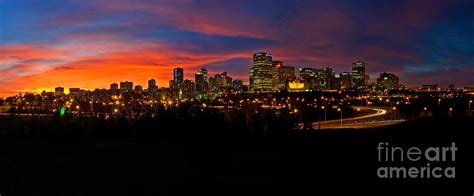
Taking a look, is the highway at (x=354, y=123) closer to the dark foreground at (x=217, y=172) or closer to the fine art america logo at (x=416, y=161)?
the dark foreground at (x=217, y=172)

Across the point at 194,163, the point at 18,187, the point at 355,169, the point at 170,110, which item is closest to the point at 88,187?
the point at 18,187

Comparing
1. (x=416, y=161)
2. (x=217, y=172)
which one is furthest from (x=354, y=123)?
(x=217, y=172)

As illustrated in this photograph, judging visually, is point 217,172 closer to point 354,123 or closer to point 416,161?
point 416,161

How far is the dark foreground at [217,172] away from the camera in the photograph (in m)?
12.9

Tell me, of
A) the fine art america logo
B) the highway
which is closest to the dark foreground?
the fine art america logo

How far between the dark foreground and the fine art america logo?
0.27m

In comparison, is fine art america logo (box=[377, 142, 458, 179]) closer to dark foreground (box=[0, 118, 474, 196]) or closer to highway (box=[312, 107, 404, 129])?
dark foreground (box=[0, 118, 474, 196])

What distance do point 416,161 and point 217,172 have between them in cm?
631

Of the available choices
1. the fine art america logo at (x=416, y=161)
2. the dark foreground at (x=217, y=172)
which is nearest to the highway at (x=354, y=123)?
the dark foreground at (x=217, y=172)

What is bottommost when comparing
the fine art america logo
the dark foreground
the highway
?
the highway

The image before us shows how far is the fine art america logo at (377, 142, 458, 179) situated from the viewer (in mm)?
13672

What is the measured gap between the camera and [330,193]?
40.9 ft

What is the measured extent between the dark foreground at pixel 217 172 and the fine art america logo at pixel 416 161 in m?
0.27

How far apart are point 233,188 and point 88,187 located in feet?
13.8
